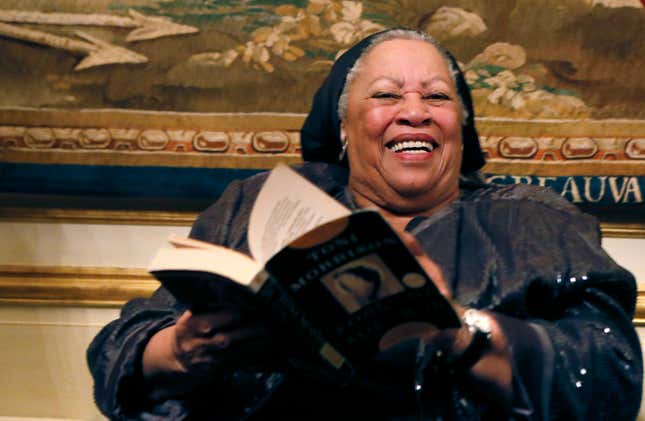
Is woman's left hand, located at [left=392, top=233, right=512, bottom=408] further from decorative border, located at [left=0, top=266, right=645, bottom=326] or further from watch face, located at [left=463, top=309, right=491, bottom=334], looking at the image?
decorative border, located at [left=0, top=266, right=645, bottom=326]

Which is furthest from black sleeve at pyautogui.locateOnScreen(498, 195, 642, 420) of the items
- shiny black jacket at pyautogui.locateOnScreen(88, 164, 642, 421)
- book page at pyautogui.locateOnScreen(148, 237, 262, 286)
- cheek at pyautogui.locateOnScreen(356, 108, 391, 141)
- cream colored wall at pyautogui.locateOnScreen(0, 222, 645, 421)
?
cream colored wall at pyautogui.locateOnScreen(0, 222, 645, 421)

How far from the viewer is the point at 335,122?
179 centimetres

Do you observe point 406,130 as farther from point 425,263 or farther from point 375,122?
point 425,263

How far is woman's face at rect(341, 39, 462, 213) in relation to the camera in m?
1.64

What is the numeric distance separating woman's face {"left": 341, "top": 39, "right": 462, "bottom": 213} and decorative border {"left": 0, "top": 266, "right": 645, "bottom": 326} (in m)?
0.75

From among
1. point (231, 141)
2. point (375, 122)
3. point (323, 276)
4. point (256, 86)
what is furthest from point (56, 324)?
point (323, 276)

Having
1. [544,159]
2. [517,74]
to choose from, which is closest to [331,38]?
[517,74]

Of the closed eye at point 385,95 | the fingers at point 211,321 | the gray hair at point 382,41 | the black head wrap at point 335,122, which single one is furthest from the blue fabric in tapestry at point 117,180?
the fingers at point 211,321

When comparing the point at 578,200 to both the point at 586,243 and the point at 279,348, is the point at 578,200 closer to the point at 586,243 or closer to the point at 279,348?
the point at 586,243

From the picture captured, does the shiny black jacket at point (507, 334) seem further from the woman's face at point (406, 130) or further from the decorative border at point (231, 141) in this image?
the decorative border at point (231, 141)

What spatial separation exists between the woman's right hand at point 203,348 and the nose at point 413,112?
0.59m

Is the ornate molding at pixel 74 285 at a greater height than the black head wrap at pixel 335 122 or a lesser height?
lesser

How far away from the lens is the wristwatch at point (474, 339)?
120cm

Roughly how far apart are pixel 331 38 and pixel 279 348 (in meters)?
1.10
